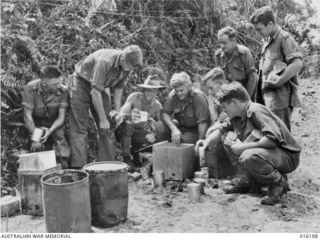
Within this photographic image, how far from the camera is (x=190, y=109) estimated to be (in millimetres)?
6305

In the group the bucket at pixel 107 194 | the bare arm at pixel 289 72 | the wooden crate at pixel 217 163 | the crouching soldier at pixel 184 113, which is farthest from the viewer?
the crouching soldier at pixel 184 113

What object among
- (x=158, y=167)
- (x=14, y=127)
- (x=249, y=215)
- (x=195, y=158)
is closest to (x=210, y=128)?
(x=195, y=158)

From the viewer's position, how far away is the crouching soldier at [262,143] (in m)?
4.64

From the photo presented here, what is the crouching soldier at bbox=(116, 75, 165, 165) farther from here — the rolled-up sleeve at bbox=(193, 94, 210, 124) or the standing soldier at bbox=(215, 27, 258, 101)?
the standing soldier at bbox=(215, 27, 258, 101)

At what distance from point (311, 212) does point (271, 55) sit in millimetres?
2111

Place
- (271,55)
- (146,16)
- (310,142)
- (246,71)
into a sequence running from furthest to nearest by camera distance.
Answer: (146,16) < (310,142) < (246,71) < (271,55)

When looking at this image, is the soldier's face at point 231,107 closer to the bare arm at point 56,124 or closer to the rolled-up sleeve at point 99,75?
the rolled-up sleeve at point 99,75

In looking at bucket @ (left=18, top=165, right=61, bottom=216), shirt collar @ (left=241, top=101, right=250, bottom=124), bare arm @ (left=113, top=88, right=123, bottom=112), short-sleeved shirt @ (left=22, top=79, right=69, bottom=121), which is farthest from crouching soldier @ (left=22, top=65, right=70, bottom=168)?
shirt collar @ (left=241, top=101, right=250, bottom=124)

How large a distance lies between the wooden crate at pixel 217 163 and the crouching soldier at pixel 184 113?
0.42 meters

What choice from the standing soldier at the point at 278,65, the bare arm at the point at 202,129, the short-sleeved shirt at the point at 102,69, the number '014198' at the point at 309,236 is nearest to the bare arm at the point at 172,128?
the bare arm at the point at 202,129

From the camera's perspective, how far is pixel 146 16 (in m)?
9.32

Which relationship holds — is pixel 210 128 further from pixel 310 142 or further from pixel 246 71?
pixel 310 142

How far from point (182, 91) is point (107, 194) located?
95.1 inches

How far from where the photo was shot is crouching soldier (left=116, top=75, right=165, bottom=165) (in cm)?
649
